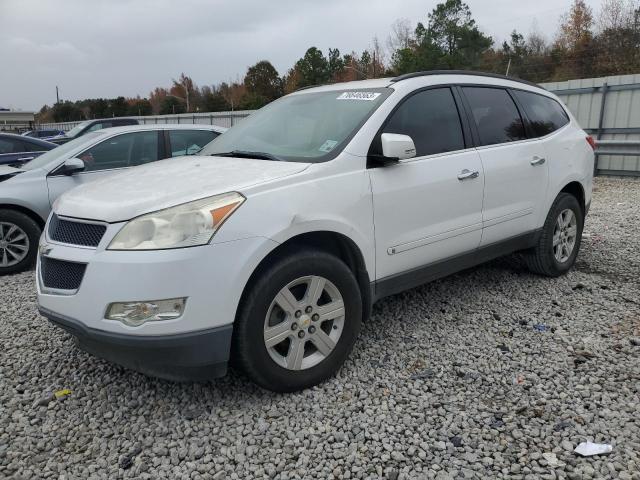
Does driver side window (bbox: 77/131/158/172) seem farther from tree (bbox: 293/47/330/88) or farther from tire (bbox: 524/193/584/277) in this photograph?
tree (bbox: 293/47/330/88)

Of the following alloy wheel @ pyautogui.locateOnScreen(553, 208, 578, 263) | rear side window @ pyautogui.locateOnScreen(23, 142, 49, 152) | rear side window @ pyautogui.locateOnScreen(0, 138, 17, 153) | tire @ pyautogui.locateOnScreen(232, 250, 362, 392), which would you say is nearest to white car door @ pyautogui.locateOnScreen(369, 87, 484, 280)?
tire @ pyautogui.locateOnScreen(232, 250, 362, 392)

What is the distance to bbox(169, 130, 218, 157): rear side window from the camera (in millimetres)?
6887

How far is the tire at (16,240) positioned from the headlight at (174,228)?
3.81 m

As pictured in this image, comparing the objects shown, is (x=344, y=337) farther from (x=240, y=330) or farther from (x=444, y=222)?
(x=444, y=222)

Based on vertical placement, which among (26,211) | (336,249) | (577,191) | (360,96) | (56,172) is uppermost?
(360,96)

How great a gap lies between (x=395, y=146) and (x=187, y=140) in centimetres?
449

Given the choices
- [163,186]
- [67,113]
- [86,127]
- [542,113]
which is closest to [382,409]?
[163,186]

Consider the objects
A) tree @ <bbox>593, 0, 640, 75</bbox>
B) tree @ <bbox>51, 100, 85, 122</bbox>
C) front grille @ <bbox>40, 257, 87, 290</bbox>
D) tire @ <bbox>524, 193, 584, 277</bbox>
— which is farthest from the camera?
tree @ <bbox>51, 100, 85, 122</bbox>

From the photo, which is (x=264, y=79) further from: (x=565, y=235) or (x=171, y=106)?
(x=565, y=235)

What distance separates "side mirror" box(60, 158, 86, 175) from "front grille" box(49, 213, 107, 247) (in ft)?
10.3

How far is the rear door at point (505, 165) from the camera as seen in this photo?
408 cm

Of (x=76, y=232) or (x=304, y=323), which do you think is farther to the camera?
(x=304, y=323)

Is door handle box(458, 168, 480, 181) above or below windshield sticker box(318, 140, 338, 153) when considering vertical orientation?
below

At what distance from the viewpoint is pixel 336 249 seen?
10.8 ft
